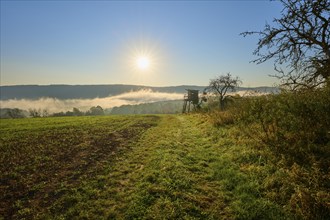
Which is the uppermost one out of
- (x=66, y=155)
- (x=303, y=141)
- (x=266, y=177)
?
(x=303, y=141)

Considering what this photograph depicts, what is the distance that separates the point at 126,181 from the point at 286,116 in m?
6.81

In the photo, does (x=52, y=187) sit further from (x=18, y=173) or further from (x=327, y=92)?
(x=327, y=92)

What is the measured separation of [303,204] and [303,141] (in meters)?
3.62

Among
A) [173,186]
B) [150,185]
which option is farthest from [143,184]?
[173,186]

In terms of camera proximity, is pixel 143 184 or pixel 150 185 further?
pixel 143 184

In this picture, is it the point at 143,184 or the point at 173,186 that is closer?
the point at 173,186

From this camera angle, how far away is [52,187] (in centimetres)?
711

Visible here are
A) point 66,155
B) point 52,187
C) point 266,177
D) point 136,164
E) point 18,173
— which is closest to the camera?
point 266,177

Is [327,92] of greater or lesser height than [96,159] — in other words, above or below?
above

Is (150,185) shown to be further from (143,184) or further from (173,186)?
(173,186)

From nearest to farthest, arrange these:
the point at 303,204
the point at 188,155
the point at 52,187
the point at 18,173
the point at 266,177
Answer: the point at 303,204, the point at 266,177, the point at 52,187, the point at 18,173, the point at 188,155

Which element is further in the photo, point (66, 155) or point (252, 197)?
point (66, 155)

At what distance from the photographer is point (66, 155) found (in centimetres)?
1115

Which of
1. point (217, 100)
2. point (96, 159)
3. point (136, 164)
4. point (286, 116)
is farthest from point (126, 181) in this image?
point (217, 100)
